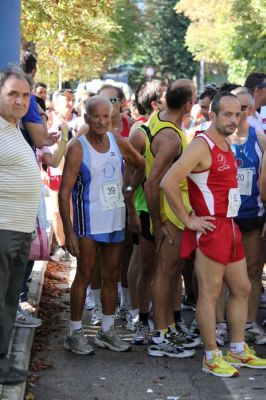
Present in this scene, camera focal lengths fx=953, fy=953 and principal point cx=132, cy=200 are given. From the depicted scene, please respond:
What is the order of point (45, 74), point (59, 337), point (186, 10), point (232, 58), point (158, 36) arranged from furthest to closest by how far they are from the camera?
point (158, 36)
point (186, 10)
point (45, 74)
point (232, 58)
point (59, 337)

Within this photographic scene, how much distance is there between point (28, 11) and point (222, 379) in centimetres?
986

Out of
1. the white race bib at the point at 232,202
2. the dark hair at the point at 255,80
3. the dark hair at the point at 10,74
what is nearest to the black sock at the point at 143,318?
the white race bib at the point at 232,202

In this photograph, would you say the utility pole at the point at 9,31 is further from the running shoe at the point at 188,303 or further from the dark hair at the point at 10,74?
the running shoe at the point at 188,303

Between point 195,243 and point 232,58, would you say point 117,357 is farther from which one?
point 232,58

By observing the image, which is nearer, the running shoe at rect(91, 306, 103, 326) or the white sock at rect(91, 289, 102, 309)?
the running shoe at rect(91, 306, 103, 326)

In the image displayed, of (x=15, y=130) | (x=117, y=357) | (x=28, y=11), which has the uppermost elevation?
(x=28, y=11)

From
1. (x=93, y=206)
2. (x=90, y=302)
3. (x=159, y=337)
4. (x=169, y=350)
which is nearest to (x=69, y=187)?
(x=93, y=206)

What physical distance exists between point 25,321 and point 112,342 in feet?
2.36

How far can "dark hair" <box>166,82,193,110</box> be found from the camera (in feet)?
24.0

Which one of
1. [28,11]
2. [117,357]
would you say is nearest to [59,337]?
[117,357]

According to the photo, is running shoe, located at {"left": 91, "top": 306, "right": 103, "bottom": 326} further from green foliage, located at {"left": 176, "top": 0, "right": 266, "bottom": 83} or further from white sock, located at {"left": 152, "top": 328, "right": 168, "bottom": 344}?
green foliage, located at {"left": 176, "top": 0, "right": 266, "bottom": 83}

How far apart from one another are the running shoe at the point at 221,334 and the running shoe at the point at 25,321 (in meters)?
1.45

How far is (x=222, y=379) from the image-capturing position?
673 cm

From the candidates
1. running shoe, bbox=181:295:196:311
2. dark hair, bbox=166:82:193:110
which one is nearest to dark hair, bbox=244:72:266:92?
running shoe, bbox=181:295:196:311
